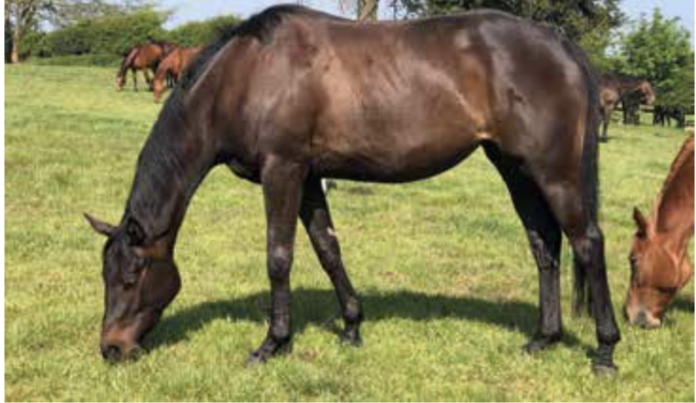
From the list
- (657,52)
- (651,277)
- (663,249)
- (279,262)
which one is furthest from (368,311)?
(657,52)

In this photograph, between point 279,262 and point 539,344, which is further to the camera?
point 539,344

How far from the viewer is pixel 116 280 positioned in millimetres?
4852

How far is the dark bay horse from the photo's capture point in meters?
4.68

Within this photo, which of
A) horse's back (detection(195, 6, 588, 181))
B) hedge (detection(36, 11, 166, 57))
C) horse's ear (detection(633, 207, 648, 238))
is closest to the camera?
horse's back (detection(195, 6, 588, 181))

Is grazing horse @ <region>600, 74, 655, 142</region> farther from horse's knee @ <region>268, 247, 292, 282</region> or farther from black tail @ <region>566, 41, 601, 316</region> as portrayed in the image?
horse's knee @ <region>268, 247, 292, 282</region>

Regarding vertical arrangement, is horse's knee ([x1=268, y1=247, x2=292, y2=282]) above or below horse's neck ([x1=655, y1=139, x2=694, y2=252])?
below

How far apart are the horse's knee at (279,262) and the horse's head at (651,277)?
267cm

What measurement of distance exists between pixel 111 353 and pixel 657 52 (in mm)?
35839

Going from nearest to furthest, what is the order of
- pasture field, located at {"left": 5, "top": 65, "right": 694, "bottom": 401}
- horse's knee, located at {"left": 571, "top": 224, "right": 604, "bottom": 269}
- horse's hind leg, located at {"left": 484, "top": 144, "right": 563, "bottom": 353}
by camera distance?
pasture field, located at {"left": 5, "top": 65, "right": 694, "bottom": 401}, horse's knee, located at {"left": 571, "top": 224, "right": 604, "bottom": 269}, horse's hind leg, located at {"left": 484, "top": 144, "right": 563, "bottom": 353}

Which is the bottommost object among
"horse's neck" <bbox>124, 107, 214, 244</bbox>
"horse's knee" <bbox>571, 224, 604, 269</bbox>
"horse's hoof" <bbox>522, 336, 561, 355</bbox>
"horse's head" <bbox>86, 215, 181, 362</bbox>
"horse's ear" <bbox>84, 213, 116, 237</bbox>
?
"horse's hoof" <bbox>522, 336, 561, 355</bbox>

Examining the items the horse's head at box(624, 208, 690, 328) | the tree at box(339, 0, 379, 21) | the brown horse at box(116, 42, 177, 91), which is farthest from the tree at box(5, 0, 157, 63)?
the horse's head at box(624, 208, 690, 328)

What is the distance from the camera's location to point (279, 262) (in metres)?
4.91

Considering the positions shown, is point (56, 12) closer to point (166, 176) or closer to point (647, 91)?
point (647, 91)

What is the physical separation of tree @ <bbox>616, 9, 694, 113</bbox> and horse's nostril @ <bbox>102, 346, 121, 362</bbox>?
34119 millimetres
